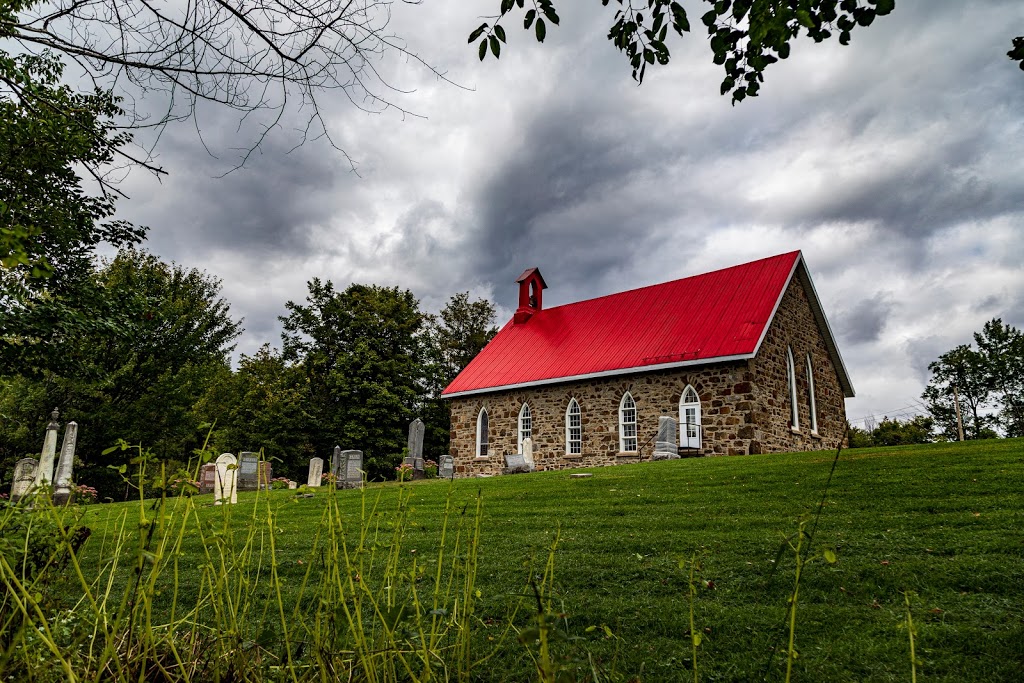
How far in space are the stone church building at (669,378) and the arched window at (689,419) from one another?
0.10 feet

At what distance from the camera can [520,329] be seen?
2820 centimetres

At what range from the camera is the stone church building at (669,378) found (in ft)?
61.8

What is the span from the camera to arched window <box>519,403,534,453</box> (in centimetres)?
2341

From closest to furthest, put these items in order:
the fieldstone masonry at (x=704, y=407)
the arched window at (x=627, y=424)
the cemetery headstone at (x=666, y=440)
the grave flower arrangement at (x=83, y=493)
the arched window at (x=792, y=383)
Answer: the grave flower arrangement at (x=83, y=493) → the cemetery headstone at (x=666, y=440) → the fieldstone masonry at (x=704, y=407) → the arched window at (x=627, y=424) → the arched window at (x=792, y=383)

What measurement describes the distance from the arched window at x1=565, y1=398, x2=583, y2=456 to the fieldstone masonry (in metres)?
0.19

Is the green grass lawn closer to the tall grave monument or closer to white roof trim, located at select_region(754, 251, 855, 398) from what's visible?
white roof trim, located at select_region(754, 251, 855, 398)

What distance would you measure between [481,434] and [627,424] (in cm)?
676

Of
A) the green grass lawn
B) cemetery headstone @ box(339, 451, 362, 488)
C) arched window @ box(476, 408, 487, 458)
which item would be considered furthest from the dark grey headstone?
arched window @ box(476, 408, 487, 458)

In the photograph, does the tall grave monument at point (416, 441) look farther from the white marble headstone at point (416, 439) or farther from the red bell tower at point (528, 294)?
the red bell tower at point (528, 294)

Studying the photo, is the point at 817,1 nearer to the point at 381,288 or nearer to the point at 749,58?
the point at 749,58

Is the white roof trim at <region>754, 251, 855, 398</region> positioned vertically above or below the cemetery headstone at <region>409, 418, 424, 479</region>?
above

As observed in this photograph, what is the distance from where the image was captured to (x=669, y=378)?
781 inches

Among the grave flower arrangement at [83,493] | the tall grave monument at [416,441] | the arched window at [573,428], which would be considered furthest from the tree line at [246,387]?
the grave flower arrangement at [83,493]

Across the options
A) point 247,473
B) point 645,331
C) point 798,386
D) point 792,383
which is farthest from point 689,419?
point 247,473
